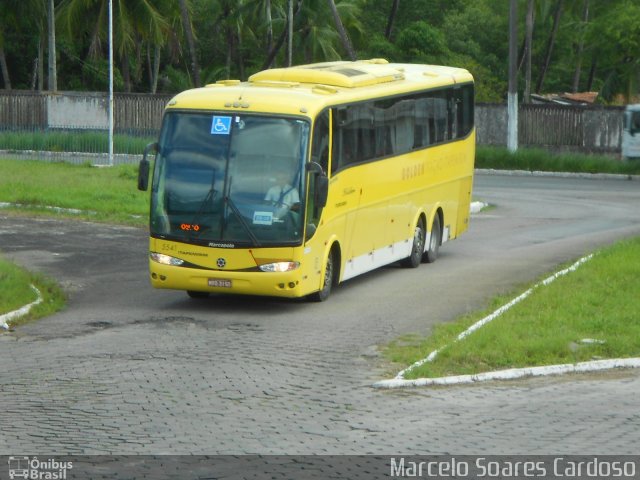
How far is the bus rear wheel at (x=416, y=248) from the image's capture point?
22438 millimetres

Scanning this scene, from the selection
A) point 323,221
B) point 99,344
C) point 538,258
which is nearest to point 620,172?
point 538,258

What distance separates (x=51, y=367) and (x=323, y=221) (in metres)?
5.49

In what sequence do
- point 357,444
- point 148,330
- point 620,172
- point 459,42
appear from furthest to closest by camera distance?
point 459,42
point 620,172
point 148,330
point 357,444

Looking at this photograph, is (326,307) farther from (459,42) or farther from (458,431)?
(459,42)

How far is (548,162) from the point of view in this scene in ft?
154

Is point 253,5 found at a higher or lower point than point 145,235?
higher

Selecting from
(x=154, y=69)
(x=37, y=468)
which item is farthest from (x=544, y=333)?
(x=154, y=69)

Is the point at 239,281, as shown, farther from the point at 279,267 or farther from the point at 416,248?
the point at 416,248

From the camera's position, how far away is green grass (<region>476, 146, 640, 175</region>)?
1834 inches

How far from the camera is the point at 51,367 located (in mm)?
13562

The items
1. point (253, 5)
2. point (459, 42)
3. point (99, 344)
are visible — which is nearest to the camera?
point (99, 344)

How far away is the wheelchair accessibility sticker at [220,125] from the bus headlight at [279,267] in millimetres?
1793

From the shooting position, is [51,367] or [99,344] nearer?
[51,367]

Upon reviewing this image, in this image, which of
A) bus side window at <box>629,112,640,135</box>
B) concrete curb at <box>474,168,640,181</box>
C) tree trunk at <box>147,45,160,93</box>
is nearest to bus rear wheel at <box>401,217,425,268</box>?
concrete curb at <box>474,168,640,181</box>
